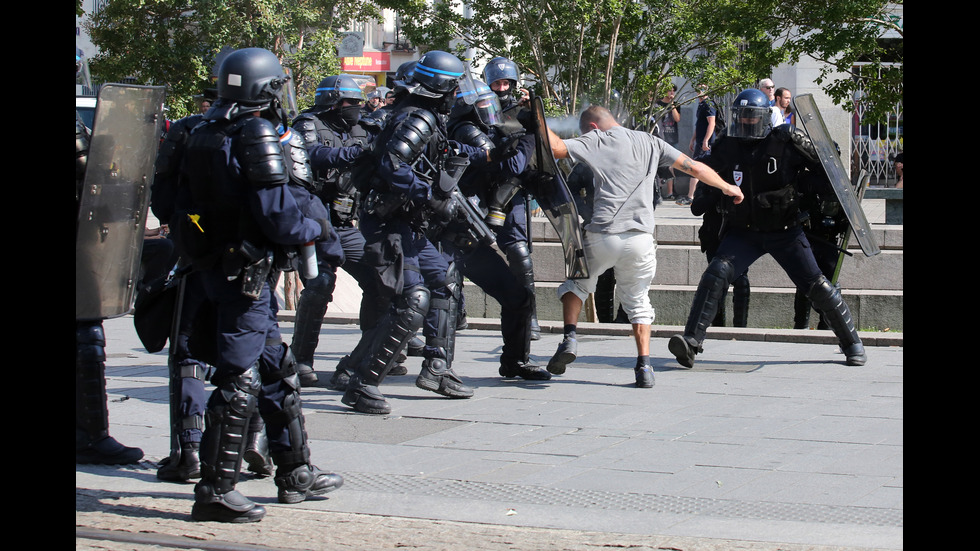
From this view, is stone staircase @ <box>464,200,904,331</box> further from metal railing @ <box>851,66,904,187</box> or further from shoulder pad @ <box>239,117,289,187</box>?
metal railing @ <box>851,66,904,187</box>

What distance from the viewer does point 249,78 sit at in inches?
167

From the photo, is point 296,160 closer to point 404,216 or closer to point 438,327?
point 404,216

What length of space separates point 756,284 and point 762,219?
3031mm

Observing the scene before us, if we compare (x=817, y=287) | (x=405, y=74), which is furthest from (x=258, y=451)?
(x=817, y=287)

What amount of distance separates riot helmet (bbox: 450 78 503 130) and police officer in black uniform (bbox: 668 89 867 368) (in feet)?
5.89

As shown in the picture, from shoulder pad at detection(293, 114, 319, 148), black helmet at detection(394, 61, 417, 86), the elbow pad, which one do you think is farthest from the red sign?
the elbow pad

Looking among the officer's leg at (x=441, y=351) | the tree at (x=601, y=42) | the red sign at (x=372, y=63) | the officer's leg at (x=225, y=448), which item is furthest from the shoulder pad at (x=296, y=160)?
the red sign at (x=372, y=63)

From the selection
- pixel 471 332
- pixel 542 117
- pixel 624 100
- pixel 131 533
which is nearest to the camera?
pixel 131 533

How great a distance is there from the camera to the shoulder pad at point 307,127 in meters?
7.32
